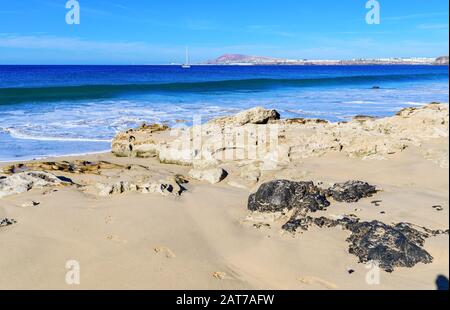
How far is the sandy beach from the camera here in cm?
380

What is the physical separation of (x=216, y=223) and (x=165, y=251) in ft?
2.89

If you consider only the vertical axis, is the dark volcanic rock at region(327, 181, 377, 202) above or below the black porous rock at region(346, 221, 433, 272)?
above

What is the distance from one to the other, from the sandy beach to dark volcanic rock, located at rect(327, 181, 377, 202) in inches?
3.8

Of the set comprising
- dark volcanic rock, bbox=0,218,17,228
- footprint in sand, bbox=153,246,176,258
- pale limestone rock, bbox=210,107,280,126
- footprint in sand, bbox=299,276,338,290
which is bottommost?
footprint in sand, bbox=299,276,338,290

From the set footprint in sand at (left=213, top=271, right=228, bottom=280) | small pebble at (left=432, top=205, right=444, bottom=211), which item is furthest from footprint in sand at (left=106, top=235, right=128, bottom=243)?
small pebble at (left=432, top=205, right=444, bottom=211)

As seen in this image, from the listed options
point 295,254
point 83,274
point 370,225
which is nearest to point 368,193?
point 370,225

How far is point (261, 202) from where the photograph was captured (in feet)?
17.1

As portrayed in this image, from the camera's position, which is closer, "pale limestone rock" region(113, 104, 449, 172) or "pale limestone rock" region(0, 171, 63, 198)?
"pale limestone rock" region(0, 171, 63, 198)

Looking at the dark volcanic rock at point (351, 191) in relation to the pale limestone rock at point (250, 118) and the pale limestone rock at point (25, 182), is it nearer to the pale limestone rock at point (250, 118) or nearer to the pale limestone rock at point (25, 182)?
the pale limestone rock at point (25, 182)

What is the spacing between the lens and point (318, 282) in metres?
3.72

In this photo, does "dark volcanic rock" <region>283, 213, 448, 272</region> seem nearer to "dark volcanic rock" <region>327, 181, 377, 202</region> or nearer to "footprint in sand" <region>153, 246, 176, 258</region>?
"dark volcanic rock" <region>327, 181, 377, 202</region>
